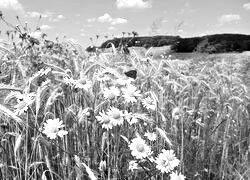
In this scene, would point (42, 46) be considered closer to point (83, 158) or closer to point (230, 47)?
point (83, 158)

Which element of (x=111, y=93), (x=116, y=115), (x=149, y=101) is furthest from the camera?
(x=149, y=101)

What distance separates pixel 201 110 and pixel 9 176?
1.68 m

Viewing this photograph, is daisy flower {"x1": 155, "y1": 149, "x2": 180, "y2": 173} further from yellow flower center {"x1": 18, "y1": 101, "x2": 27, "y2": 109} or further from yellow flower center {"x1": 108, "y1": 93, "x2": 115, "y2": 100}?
yellow flower center {"x1": 18, "y1": 101, "x2": 27, "y2": 109}

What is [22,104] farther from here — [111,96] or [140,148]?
[140,148]

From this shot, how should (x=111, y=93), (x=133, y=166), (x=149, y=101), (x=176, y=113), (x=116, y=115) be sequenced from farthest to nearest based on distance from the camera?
(x=176, y=113)
(x=149, y=101)
(x=133, y=166)
(x=111, y=93)
(x=116, y=115)

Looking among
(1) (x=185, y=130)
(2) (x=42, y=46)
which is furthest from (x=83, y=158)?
(2) (x=42, y=46)

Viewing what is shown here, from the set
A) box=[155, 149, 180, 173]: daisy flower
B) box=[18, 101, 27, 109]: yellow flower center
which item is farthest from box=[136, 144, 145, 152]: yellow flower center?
box=[18, 101, 27, 109]: yellow flower center

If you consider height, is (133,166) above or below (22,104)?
below

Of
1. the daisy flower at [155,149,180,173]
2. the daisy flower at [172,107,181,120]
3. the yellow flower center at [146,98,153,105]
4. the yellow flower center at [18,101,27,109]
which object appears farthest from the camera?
the daisy flower at [172,107,181,120]

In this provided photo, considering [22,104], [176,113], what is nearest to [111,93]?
[22,104]

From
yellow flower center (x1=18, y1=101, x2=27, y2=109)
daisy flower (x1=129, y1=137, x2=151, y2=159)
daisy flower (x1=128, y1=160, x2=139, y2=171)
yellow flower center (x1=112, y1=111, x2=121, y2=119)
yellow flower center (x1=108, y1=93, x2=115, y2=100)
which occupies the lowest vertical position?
daisy flower (x1=128, y1=160, x2=139, y2=171)

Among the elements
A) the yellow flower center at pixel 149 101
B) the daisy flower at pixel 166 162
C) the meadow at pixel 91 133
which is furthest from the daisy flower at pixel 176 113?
the daisy flower at pixel 166 162

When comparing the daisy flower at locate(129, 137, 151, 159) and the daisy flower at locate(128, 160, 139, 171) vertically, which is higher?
the daisy flower at locate(129, 137, 151, 159)

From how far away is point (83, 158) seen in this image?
1.98m
